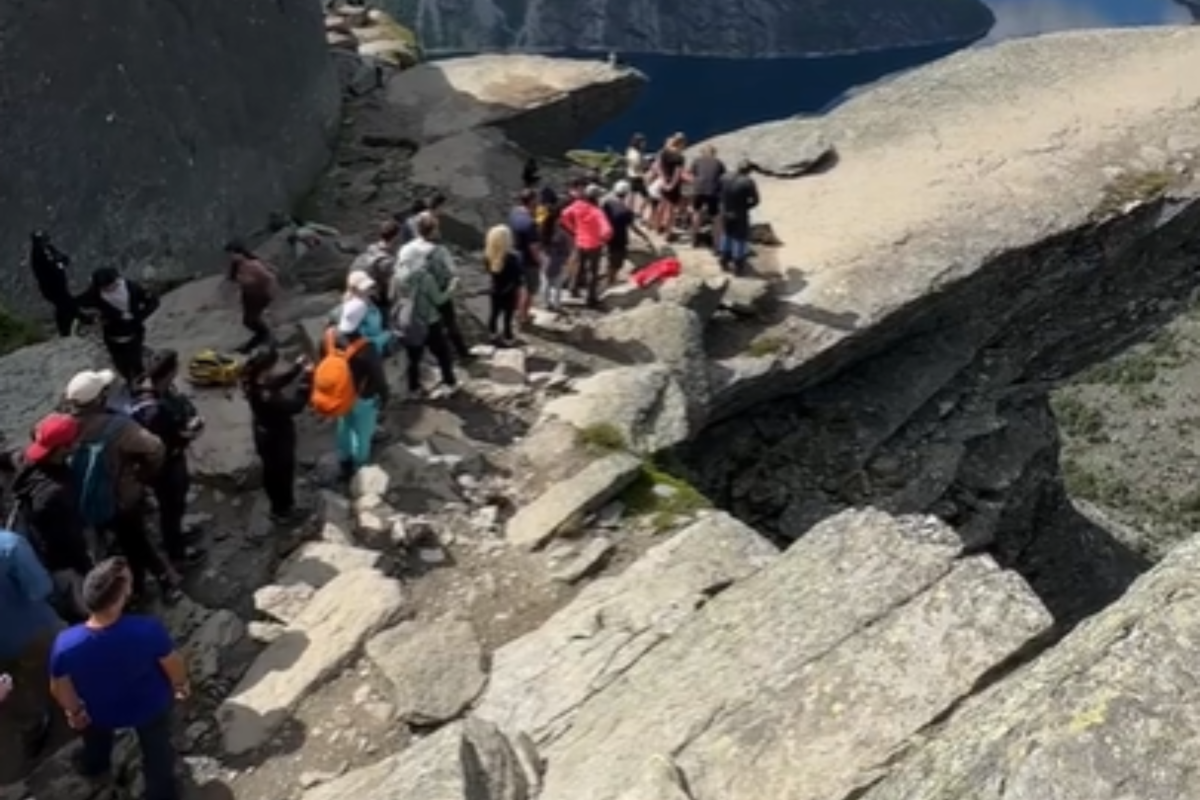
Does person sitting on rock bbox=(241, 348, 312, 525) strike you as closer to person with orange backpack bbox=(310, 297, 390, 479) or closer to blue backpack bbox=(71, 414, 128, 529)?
person with orange backpack bbox=(310, 297, 390, 479)

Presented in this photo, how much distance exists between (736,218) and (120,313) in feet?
37.4

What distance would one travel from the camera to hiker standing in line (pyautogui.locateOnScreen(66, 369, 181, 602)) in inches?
486

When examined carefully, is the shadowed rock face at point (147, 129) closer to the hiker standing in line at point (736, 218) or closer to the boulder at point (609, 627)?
the hiker standing in line at point (736, 218)

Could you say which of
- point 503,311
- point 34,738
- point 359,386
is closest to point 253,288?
point 503,311

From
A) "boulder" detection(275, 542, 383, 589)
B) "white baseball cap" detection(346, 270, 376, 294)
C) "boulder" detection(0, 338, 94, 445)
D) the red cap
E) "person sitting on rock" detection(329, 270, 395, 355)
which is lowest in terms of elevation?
"boulder" detection(275, 542, 383, 589)

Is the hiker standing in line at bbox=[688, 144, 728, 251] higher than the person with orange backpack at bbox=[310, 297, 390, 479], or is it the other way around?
the person with orange backpack at bbox=[310, 297, 390, 479]

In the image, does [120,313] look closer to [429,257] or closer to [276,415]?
A: [276,415]

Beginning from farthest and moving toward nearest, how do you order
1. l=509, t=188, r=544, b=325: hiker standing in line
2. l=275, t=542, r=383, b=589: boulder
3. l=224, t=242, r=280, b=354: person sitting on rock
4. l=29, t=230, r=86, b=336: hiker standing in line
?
l=509, t=188, r=544, b=325: hiker standing in line → l=29, t=230, r=86, b=336: hiker standing in line → l=224, t=242, r=280, b=354: person sitting on rock → l=275, t=542, r=383, b=589: boulder

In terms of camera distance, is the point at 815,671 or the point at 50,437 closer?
the point at 50,437

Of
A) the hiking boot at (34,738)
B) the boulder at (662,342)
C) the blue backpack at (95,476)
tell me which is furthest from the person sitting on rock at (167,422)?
the boulder at (662,342)

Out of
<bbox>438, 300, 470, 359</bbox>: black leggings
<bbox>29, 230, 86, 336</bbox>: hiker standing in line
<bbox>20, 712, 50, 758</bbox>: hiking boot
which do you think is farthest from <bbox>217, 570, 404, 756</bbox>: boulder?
<bbox>29, 230, 86, 336</bbox>: hiker standing in line

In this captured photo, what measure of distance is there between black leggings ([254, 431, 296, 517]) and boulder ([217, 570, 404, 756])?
4.84ft

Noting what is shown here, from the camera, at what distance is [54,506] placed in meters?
11.9

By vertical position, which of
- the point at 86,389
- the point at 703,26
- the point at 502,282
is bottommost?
the point at 703,26
